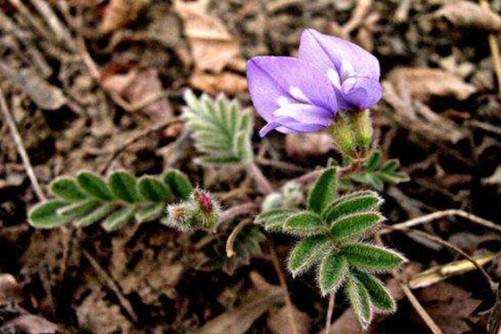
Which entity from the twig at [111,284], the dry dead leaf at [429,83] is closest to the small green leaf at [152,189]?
the twig at [111,284]

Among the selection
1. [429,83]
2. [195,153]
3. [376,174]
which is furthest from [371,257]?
[429,83]

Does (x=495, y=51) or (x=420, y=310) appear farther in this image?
(x=495, y=51)

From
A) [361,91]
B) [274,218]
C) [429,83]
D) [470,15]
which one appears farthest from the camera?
[470,15]

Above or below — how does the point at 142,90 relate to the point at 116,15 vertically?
below

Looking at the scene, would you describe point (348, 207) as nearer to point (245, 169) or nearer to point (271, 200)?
point (271, 200)

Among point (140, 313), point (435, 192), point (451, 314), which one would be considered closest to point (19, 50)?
point (140, 313)

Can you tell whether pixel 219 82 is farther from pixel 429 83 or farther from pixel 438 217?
pixel 438 217

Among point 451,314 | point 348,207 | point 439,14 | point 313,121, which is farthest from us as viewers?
point 439,14

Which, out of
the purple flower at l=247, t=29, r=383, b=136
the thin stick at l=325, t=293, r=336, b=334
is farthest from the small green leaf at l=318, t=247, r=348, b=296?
the purple flower at l=247, t=29, r=383, b=136
